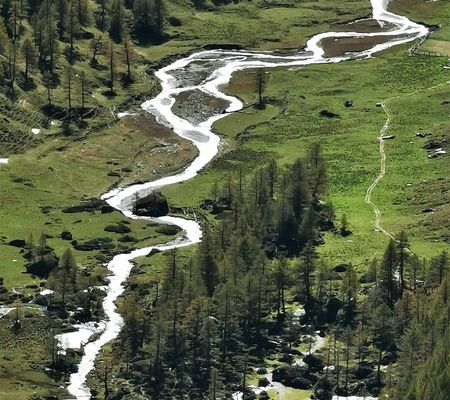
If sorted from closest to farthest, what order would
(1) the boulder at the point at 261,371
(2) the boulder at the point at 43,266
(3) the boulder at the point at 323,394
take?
(3) the boulder at the point at 323,394 < (1) the boulder at the point at 261,371 < (2) the boulder at the point at 43,266

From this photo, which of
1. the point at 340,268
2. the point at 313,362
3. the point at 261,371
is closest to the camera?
the point at 261,371

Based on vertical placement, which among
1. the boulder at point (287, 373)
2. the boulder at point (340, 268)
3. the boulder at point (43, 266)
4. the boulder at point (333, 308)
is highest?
the boulder at point (333, 308)

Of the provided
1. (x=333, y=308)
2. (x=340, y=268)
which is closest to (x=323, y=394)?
(x=333, y=308)

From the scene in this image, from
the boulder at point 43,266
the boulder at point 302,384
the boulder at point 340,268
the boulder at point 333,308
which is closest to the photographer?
the boulder at point 302,384

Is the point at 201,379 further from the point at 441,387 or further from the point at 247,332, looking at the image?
the point at 441,387

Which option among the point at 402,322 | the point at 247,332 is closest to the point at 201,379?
the point at 247,332

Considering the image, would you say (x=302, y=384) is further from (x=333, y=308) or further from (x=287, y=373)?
(x=333, y=308)

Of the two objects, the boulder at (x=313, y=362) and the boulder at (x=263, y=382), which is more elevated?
the boulder at (x=313, y=362)

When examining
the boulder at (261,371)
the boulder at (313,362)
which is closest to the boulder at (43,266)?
the boulder at (261,371)

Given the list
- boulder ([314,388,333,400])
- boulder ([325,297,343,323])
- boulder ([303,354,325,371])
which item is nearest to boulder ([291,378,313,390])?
boulder ([314,388,333,400])

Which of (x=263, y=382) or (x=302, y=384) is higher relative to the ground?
(x=302, y=384)

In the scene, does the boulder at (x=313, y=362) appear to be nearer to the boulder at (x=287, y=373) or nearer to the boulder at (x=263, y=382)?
A: the boulder at (x=287, y=373)

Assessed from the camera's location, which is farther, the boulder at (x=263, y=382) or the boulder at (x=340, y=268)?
the boulder at (x=340, y=268)
